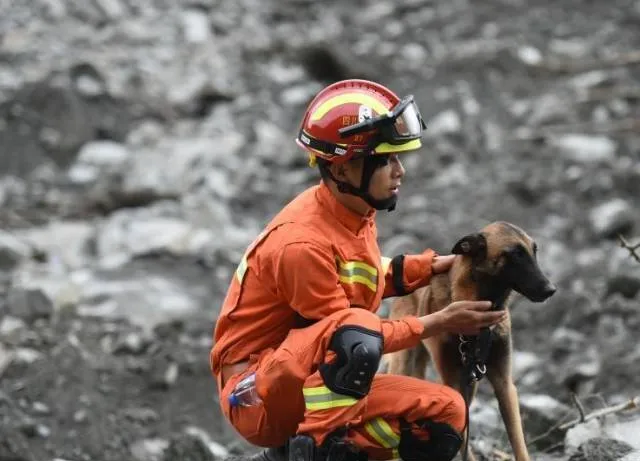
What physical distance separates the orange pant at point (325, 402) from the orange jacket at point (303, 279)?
8cm

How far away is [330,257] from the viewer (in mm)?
4156

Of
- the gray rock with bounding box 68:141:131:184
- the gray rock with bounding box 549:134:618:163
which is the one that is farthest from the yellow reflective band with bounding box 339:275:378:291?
the gray rock with bounding box 68:141:131:184

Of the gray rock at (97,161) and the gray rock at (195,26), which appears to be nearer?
the gray rock at (97,161)

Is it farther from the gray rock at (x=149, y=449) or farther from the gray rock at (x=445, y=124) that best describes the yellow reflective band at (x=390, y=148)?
the gray rock at (x=445, y=124)

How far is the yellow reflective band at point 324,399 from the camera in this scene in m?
4.06

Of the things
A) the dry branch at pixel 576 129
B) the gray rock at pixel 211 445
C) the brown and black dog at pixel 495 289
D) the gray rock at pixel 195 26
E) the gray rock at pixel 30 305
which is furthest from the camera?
the gray rock at pixel 195 26

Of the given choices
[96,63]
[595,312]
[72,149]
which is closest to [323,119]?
[595,312]

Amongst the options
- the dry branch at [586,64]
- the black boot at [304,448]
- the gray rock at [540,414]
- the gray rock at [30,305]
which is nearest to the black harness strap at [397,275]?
the black boot at [304,448]

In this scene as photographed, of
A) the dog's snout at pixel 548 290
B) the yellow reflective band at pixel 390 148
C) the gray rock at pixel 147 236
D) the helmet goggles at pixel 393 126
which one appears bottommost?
the dog's snout at pixel 548 290

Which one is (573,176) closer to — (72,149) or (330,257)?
(72,149)

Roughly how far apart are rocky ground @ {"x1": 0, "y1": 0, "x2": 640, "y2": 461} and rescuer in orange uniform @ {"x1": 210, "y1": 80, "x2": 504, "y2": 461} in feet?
3.72

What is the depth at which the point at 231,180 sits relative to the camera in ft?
36.8

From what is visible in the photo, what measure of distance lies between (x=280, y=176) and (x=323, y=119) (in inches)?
284

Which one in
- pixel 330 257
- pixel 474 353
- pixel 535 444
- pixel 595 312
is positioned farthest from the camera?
pixel 595 312
